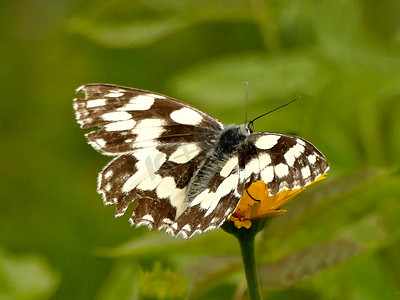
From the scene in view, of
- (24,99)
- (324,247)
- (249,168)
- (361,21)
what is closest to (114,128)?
(249,168)

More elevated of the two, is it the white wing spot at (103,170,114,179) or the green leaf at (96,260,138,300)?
the white wing spot at (103,170,114,179)

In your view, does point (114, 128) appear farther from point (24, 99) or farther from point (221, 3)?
point (24, 99)

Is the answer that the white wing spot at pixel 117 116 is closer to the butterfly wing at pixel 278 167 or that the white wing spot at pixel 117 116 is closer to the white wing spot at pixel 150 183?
the white wing spot at pixel 150 183

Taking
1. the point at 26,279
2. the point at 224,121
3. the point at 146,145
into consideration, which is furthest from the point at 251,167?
the point at 26,279

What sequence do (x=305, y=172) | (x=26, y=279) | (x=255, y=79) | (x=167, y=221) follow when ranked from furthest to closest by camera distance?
(x=255, y=79) < (x=26, y=279) < (x=167, y=221) < (x=305, y=172)

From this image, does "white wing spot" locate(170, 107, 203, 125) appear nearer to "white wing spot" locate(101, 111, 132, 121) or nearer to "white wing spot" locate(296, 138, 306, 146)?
"white wing spot" locate(101, 111, 132, 121)

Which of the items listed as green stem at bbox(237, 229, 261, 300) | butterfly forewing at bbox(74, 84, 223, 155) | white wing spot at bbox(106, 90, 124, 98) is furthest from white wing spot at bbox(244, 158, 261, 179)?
white wing spot at bbox(106, 90, 124, 98)

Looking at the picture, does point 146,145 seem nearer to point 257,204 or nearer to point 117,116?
point 117,116
